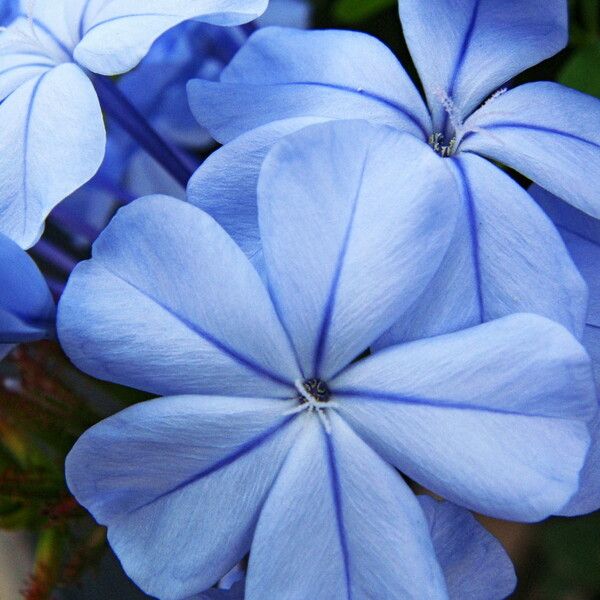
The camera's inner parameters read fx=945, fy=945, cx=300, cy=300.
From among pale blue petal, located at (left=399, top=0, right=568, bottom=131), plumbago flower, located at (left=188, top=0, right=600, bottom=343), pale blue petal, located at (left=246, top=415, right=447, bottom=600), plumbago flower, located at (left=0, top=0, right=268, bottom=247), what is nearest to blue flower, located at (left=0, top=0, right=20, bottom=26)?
plumbago flower, located at (left=0, top=0, right=268, bottom=247)

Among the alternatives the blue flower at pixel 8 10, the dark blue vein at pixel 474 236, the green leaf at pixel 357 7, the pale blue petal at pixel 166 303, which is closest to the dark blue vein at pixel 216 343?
the pale blue petal at pixel 166 303

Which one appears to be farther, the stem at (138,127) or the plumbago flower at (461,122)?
the stem at (138,127)

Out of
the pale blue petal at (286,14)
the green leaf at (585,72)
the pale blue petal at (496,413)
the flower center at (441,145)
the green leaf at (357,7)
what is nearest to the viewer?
the pale blue petal at (496,413)

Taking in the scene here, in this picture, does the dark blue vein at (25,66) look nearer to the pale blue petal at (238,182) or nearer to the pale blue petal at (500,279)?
the pale blue petal at (238,182)

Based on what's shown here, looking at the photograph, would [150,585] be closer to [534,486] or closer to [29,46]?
[534,486]

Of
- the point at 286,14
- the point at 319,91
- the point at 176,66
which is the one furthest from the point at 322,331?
the point at 286,14

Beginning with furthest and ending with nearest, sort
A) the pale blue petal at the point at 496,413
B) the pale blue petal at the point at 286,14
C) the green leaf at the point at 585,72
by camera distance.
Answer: the pale blue petal at the point at 286,14
the green leaf at the point at 585,72
the pale blue petal at the point at 496,413

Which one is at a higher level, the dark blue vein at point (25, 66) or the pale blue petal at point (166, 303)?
the dark blue vein at point (25, 66)

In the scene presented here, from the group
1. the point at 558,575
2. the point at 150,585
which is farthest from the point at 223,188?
the point at 558,575
